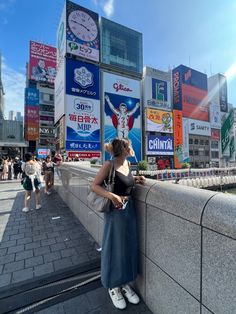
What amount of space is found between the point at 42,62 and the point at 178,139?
119ft

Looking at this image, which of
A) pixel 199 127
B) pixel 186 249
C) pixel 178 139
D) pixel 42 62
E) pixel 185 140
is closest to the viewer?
pixel 186 249

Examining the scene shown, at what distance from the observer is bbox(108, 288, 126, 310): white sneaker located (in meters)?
2.03

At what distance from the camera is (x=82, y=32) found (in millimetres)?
30000

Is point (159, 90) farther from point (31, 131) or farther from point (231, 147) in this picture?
point (231, 147)

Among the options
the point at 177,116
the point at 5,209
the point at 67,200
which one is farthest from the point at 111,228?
the point at 177,116

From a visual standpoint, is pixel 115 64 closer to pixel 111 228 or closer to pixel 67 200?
pixel 67 200

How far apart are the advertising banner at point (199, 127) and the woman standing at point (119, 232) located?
45.3 metres

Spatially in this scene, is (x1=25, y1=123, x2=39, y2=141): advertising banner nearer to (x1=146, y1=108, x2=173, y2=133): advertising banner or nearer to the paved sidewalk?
(x1=146, y1=108, x2=173, y2=133): advertising banner

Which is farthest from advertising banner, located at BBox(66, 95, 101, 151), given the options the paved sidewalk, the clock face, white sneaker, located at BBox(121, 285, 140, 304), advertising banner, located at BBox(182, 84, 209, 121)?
white sneaker, located at BBox(121, 285, 140, 304)

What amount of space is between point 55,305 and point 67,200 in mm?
4167

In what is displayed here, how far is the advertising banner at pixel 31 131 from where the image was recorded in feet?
136

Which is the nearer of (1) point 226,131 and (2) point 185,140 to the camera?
(2) point 185,140

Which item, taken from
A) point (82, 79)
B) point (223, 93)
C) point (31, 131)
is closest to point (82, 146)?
point (82, 79)

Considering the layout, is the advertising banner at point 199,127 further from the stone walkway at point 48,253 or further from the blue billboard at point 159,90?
the stone walkway at point 48,253
